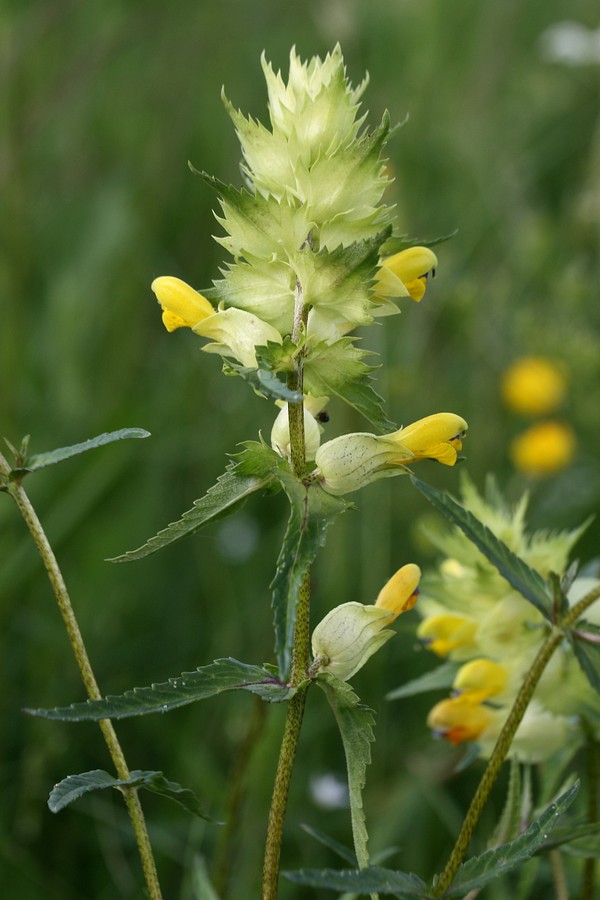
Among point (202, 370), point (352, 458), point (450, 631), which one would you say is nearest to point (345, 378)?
→ point (352, 458)

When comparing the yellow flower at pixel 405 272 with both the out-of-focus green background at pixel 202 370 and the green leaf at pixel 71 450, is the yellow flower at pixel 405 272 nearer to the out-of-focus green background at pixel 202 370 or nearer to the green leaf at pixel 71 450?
the green leaf at pixel 71 450

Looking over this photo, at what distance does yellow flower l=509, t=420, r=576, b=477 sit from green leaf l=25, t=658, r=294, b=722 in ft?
5.72

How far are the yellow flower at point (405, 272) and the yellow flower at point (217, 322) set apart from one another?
9 centimetres

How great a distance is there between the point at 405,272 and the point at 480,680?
1.41 feet

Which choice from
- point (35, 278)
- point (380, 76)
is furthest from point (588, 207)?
point (35, 278)

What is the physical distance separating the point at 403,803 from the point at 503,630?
73 centimetres

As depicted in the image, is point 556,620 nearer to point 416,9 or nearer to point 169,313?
point 169,313

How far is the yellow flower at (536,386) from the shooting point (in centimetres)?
256

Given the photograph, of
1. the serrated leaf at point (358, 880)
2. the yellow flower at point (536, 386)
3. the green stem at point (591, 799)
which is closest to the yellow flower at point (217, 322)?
the serrated leaf at point (358, 880)

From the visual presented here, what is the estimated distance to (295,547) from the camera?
2.18 feet

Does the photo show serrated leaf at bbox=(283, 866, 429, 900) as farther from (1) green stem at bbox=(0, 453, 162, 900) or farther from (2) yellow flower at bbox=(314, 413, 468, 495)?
(2) yellow flower at bbox=(314, 413, 468, 495)

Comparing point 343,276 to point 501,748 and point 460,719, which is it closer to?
point 501,748

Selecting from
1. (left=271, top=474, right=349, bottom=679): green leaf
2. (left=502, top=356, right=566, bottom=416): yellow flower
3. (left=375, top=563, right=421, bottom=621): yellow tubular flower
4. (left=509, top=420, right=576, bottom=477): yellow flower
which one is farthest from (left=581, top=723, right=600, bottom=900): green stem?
(left=502, top=356, right=566, bottom=416): yellow flower

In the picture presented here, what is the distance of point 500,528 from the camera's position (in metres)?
1.08
